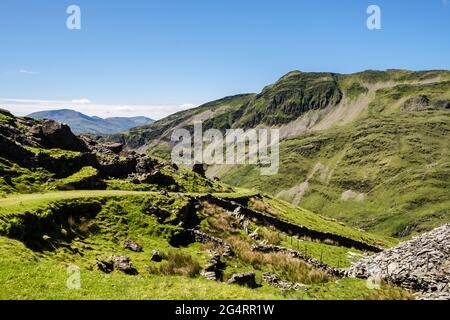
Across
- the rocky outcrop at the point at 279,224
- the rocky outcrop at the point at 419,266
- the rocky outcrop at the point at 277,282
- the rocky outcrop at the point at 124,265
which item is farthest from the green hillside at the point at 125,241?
the rocky outcrop at the point at 419,266

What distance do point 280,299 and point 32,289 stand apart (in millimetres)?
15022

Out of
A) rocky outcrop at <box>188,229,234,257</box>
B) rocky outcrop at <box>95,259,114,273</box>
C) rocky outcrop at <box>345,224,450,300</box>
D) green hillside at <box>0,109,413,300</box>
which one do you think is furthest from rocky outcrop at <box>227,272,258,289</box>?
rocky outcrop at <box>188,229,234,257</box>

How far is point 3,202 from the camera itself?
1742 inches

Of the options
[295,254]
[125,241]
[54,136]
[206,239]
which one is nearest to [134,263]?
[125,241]

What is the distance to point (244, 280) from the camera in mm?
37000

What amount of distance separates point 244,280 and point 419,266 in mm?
14770

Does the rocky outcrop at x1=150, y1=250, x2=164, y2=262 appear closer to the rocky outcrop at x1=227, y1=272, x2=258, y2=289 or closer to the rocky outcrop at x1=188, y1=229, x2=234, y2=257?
the rocky outcrop at x1=227, y1=272, x2=258, y2=289

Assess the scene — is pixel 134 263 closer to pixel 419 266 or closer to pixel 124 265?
pixel 124 265

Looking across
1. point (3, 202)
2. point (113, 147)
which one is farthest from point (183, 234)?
point (113, 147)

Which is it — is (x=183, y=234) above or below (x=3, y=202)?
below

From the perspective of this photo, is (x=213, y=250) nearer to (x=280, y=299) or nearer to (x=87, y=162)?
(x=280, y=299)

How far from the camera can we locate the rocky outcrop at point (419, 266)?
3178 cm

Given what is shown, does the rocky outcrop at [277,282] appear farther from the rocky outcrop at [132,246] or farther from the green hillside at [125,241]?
the rocky outcrop at [132,246]

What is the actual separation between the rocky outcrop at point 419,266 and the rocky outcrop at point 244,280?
34.3 ft
